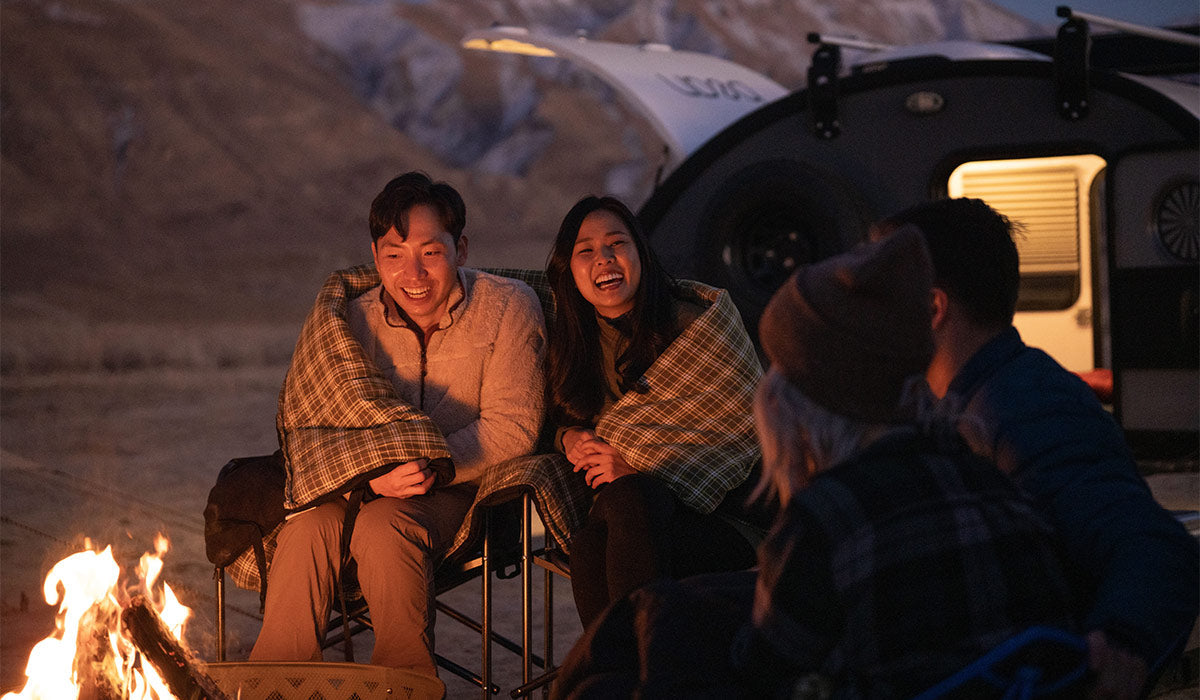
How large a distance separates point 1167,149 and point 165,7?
108 feet

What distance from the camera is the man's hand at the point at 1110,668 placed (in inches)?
57.6

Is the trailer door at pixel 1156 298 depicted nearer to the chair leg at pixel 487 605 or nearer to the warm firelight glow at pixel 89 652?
the chair leg at pixel 487 605

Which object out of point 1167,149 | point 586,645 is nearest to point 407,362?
point 586,645

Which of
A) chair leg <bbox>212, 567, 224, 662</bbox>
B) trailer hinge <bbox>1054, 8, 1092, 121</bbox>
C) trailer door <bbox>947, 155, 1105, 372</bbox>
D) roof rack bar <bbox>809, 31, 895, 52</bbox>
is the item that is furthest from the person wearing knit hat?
trailer door <bbox>947, 155, 1105, 372</bbox>

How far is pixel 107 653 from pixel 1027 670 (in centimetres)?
169

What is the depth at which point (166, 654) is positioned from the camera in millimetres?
2307

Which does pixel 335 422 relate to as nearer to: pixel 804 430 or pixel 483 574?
pixel 483 574

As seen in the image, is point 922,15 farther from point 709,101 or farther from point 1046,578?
point 1046,578

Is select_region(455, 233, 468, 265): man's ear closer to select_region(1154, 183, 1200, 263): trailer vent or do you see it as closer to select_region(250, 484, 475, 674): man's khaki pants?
select_region(250, 484, 475, 674): man's khaki pants

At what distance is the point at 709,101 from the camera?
6277 mm

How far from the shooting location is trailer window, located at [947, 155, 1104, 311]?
6.18 meters

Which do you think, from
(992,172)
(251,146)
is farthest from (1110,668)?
(251,146)

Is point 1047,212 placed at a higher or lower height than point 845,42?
lower

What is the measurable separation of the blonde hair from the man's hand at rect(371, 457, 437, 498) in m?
1.32
